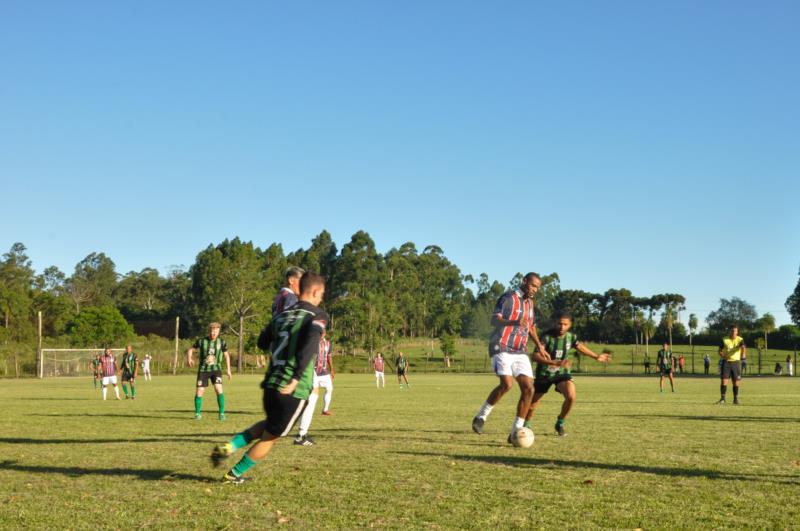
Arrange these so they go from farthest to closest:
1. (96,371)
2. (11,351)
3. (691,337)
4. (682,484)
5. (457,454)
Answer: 1. (691,337)
2. (11,351)
3. (96,371)
4. (457,454)
5. (682,484)

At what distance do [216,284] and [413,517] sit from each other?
86889mm

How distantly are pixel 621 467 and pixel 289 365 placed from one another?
430 cm

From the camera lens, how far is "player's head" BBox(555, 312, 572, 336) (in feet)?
41.1

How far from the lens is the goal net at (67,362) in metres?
64.7

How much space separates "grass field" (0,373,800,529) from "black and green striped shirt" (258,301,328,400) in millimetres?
1066

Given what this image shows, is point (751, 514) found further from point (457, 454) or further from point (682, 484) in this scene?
point (457, 454)

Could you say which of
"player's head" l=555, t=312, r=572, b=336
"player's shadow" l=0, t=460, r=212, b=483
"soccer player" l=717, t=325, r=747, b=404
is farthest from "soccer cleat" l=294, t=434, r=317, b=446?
"soccer player" l=717, t=325, r=747, b=404

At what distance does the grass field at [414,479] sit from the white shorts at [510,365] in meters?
1.05

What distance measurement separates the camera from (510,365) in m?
11.4

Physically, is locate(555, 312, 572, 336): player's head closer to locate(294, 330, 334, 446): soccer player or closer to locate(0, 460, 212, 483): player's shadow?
locate(294, 330, 334, 446): soccer player

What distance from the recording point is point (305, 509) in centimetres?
669

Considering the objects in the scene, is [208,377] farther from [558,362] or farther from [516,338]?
[558,362]

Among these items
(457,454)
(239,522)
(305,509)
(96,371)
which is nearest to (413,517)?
(305,509)

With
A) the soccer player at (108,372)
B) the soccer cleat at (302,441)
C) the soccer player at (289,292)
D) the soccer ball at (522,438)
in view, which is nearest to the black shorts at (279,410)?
the soccer player at (289,292)
